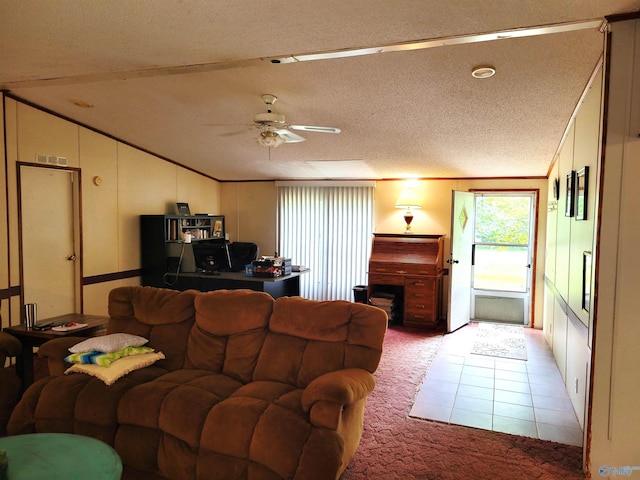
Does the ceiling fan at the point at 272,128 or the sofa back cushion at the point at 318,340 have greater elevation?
the ceiling fan at the point at 272,128

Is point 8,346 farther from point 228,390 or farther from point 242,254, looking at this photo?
point 242,254

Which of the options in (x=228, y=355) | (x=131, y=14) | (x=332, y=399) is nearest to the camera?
(x=332, y=399)

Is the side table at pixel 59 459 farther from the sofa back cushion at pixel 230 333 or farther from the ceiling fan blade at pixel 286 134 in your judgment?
the ceiling fan blade at pixel 286 134

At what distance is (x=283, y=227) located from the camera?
6949 millimetres

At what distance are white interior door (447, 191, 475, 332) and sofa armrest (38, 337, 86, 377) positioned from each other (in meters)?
4.23

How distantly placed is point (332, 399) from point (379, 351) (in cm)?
54

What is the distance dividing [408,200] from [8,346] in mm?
4826

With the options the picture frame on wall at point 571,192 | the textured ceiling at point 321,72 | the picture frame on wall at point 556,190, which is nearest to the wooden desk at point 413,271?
the textured ceiling at point 321,72

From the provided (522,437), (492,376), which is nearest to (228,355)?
(522,437)

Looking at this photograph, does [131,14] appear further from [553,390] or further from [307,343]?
[553,390]

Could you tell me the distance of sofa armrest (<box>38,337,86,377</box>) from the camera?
9.09 ft

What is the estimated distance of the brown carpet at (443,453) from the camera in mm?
2414

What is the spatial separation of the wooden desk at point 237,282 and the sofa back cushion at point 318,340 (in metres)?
2.00

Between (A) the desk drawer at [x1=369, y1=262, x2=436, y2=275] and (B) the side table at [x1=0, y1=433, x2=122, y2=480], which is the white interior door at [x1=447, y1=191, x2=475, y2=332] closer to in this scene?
(A) the desk drawer at [x1=369, y1=262, x2=436, y2=275]
